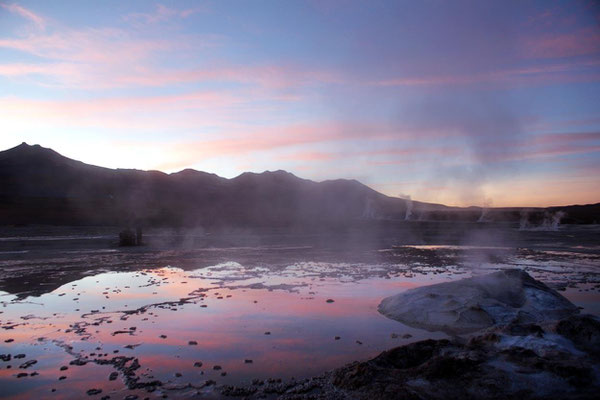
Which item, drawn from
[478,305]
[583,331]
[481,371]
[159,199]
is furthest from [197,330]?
[159,199]

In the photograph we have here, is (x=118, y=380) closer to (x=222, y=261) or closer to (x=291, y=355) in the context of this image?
(x=291, y=355)

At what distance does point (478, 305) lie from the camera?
35.4 feet

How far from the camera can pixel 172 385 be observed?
7203 millimetres

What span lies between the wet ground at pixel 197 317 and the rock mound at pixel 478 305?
0.65m

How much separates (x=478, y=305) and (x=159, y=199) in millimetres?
92647

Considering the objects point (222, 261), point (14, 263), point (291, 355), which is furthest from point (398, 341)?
point (14, 263)

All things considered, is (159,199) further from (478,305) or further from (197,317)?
(478,305)

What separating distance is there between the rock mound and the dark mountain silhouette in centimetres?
4641

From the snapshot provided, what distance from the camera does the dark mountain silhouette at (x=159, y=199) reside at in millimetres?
64438

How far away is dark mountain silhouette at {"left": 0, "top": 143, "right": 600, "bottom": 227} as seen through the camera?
64.4 m

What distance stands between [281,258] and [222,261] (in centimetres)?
386

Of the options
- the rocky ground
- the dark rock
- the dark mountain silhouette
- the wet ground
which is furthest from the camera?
the dark mountain silhouette

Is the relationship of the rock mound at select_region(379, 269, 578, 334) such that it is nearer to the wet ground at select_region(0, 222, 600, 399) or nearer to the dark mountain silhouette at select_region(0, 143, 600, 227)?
the wet ground at select_region(0, 222, 600, 399)

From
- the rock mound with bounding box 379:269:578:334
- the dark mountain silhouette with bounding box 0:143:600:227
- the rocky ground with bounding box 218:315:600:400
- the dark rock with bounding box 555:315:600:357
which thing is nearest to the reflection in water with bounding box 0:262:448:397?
the rock mound with bounding box 379:269:578:334
